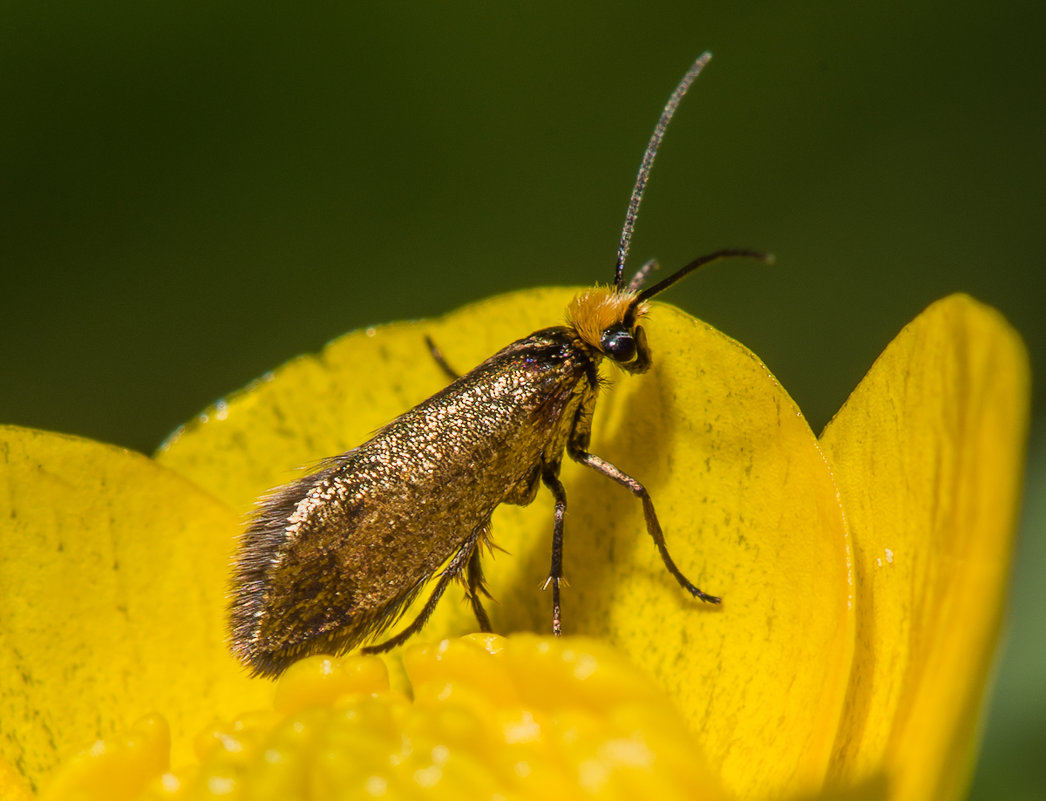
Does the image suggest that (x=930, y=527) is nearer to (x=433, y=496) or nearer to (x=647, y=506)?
(x=647, y=506)

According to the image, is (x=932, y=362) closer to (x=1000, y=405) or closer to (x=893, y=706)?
(x=1000, y=405)

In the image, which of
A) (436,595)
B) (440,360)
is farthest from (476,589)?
(440,360)

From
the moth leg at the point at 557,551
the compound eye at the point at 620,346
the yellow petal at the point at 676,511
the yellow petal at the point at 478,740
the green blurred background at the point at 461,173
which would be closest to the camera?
the yellow petal at the point at 478,740

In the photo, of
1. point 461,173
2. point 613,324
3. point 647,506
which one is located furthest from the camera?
point 461,173

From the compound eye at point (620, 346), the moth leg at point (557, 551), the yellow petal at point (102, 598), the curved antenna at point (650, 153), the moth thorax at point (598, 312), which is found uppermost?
the curved antenna at point (650, 153)

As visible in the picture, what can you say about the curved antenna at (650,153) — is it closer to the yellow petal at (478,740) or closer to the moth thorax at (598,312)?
the moth thorax at (598,312)

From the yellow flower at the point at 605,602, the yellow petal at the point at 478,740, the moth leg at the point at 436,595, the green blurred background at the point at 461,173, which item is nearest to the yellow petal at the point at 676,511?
the yellow flower at the point at 605,602

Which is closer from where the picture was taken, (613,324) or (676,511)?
(676,511)
